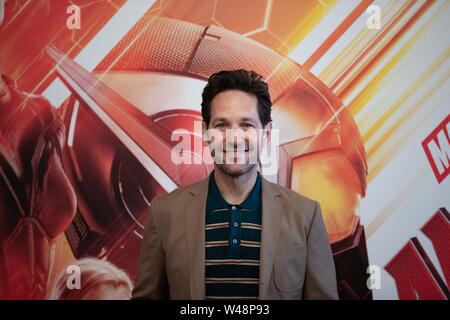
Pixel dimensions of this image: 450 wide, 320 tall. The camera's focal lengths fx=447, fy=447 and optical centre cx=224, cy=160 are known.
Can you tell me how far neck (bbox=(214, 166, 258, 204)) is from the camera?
1.38 meters

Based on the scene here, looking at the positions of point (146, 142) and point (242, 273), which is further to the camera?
point (146, 142)

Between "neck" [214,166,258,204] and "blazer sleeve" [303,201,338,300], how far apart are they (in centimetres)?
23

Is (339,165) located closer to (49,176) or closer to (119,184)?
(119,184)

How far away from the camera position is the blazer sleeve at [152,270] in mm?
1349

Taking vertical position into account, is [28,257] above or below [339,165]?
below

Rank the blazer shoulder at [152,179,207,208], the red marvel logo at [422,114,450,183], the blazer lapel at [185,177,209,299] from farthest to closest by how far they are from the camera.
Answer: the red marvel logo at [422,114,450,183], the blazer shoulder at [152,179,207,208], the blazer lapel at [185,177,209,299]

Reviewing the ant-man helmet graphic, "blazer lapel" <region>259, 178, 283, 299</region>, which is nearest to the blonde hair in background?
the ant-man helmet graphic

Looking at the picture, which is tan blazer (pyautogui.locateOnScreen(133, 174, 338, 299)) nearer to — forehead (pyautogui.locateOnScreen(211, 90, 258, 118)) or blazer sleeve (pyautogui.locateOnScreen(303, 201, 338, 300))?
blazer sleeve (pyautogui.locateOnScreen(303, 201, 338, 300))

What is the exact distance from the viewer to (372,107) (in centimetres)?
202

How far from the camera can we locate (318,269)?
1317mm

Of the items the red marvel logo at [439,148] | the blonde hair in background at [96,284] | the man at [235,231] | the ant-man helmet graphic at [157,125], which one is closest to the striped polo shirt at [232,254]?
the man at [235,231]

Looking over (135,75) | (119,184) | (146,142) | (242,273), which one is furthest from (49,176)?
(242,273)

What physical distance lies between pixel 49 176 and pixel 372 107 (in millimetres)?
1512
